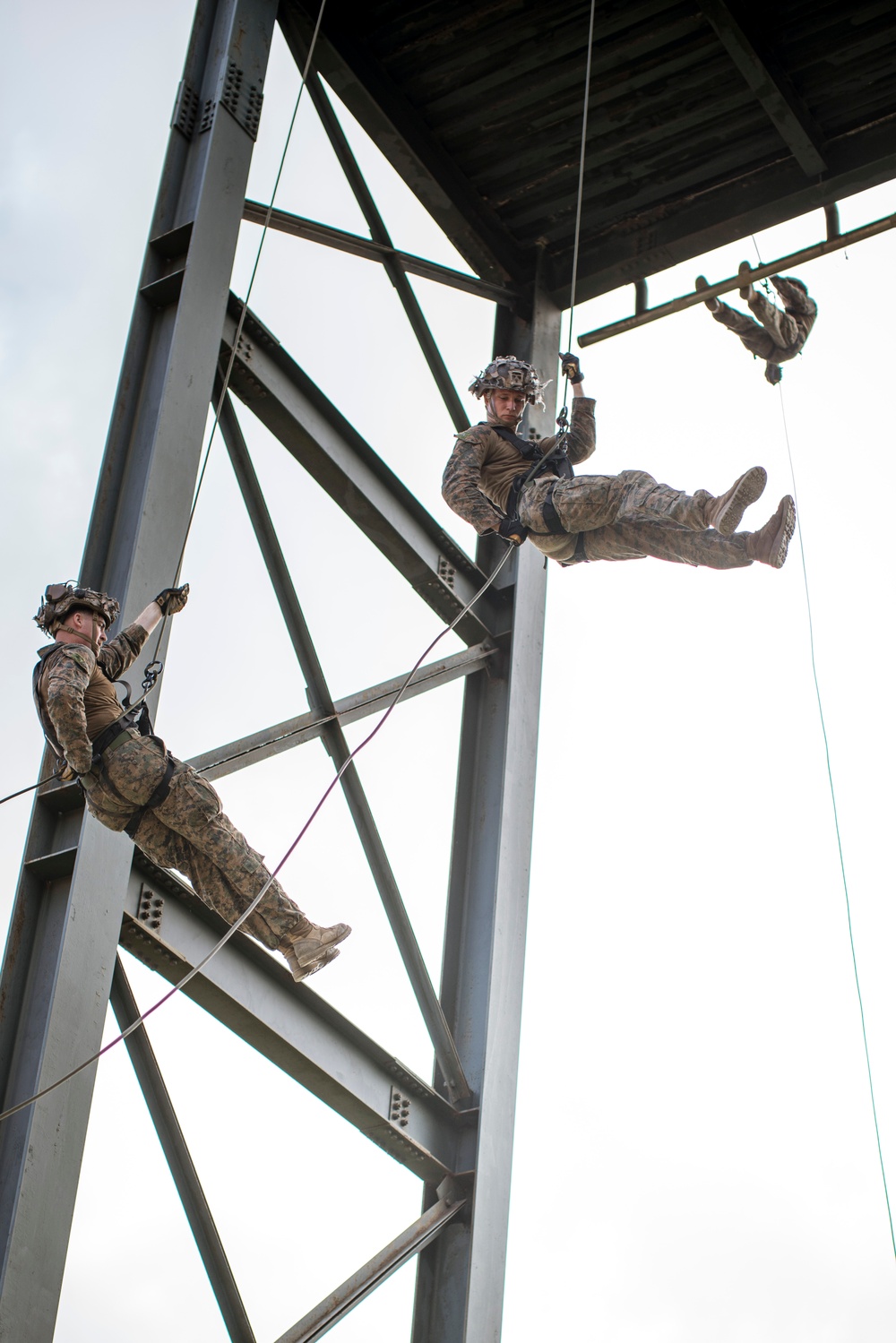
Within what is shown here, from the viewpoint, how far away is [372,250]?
29.7ft

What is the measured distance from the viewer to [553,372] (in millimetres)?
10000

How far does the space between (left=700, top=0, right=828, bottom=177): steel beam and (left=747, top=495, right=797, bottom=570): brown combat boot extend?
10.4ft

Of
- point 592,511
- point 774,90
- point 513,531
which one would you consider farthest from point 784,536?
point 774,90

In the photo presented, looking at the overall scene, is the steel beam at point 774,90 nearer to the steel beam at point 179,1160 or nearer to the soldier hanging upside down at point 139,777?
the soldier hanging upside down at point 139,777

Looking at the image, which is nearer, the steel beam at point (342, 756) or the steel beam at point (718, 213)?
the steel beam at point (342, 756)

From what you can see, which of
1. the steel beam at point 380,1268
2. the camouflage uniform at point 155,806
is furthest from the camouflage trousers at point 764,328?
the steel beam at point 380,1268

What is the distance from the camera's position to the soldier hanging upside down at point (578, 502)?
736 centimetres

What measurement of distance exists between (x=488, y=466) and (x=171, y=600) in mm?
2605

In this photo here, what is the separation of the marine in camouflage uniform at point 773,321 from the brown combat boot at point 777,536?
222 centimetres

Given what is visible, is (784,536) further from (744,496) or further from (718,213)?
(718,213)

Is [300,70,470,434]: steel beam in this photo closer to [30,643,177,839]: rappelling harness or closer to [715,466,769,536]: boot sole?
[715,466,769,536]: boot sole

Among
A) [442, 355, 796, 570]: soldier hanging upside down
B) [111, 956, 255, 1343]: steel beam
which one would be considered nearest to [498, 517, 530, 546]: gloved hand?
[442, 355, 796, 570]: soldier hanging upside down

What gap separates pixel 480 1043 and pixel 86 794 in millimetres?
2786

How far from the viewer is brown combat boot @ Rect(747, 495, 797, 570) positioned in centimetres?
726
